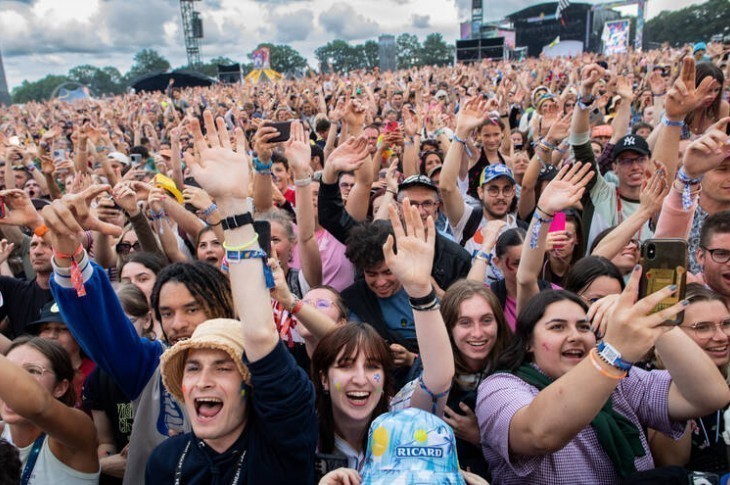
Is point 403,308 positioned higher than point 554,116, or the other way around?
point 554,116

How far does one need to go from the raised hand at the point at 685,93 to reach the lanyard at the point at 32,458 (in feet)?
12.6

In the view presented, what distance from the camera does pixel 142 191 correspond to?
4.30m

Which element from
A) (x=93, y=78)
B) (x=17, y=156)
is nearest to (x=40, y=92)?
(x=93, y=78)

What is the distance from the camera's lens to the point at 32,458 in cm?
222

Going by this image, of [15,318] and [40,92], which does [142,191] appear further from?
[40,92]

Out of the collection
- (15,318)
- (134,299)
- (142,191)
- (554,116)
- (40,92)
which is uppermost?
(40,92)

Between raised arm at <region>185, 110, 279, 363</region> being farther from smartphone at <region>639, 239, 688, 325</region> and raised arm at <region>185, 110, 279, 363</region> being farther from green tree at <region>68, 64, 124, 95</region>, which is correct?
green tree at <region>68, 64, 124, 95</region>

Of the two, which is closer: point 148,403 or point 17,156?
point 148,403

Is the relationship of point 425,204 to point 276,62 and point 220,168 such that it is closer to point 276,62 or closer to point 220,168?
point 220,168

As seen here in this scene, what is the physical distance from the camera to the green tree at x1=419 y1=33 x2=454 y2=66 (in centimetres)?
6531

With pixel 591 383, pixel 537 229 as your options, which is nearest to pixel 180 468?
pixel 591 383

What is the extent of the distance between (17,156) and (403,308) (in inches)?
229

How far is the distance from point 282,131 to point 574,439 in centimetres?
274

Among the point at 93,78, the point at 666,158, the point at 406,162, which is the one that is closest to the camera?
the point at 666,158
